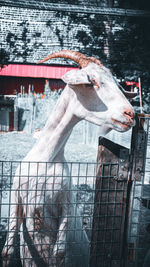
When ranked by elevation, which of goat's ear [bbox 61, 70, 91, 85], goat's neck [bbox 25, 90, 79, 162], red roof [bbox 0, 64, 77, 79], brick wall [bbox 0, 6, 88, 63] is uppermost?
brick wall [bbox 0, 6, 88, 63]

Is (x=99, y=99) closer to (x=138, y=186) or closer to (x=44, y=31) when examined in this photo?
(x=138, y=186)

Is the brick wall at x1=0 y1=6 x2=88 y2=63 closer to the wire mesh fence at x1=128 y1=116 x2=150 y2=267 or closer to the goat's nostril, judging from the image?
the goat's nostril

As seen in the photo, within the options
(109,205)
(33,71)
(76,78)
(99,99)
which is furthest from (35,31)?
(109,205)

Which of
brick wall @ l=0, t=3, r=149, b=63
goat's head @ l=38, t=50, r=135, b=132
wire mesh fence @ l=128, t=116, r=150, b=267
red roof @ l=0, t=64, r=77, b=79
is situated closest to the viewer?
wire mesh fence @ l=128, t=116, r=150, b=267

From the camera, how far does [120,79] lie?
13852 mm

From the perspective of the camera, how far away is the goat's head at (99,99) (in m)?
1.98

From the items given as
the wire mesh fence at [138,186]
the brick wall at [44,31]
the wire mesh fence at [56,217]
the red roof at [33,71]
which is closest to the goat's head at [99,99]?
the wire mesh fence at [138,186]

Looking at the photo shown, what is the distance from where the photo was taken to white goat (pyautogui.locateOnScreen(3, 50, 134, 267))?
2.08 metres

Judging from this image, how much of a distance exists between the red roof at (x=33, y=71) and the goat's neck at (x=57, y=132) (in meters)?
11.2

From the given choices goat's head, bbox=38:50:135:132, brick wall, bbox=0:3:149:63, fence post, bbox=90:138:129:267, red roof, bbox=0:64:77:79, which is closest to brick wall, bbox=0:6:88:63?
brick wall, bbox=0:3:149:63

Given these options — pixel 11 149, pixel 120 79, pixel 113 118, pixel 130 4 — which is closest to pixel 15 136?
pixel 11 149

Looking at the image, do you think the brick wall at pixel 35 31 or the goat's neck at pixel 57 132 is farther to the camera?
the brick wall at pixel 35 31

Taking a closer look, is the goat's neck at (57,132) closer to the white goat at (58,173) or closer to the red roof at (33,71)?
the white goat at (58,173)

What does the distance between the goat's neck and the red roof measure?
442 inches
